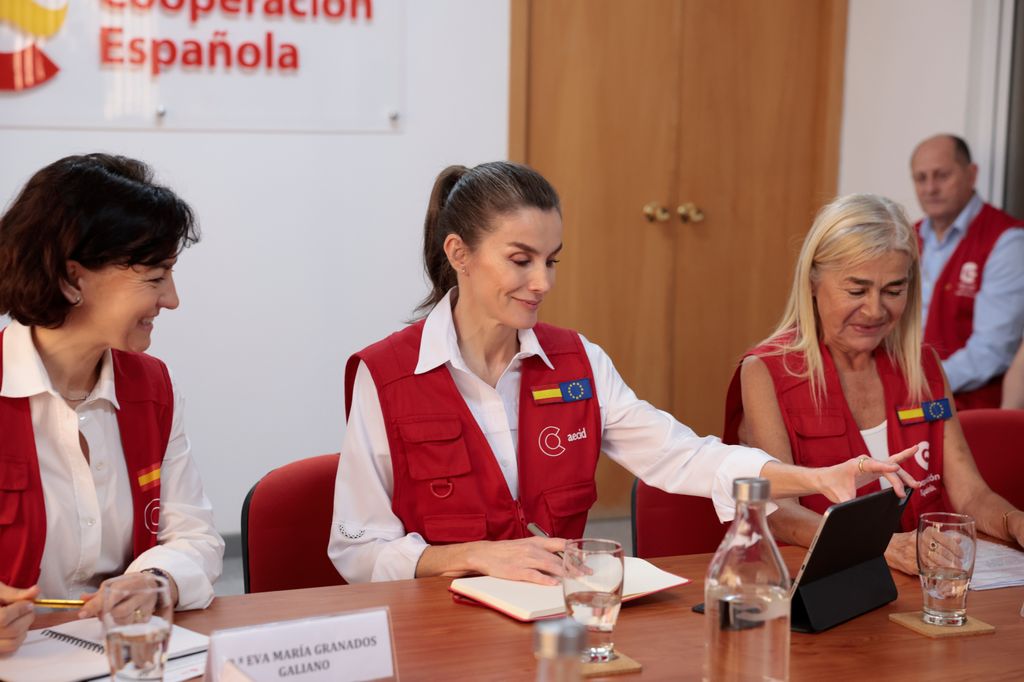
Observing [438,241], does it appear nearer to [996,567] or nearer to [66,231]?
[66,231]

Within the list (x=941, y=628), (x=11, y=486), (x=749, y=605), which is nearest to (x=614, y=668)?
(x=749, y=605)

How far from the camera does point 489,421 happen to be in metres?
2.36

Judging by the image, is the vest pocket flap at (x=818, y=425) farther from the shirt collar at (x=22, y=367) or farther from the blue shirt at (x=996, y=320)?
the blue shirt at (x=996, y=320)

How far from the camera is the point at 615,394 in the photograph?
247cm

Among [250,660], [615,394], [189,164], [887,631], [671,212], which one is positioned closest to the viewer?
[250,660]

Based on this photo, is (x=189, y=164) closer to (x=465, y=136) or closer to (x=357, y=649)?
(x=465, y=136)

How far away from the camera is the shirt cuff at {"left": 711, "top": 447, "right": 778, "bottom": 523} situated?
2.23 m

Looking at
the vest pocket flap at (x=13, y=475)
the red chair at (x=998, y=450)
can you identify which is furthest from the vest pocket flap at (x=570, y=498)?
the red chair at (x=998, y=450)

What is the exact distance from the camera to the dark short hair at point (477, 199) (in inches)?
92.7

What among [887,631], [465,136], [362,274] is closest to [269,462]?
[362,274]

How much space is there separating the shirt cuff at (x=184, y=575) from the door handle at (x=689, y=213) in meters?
3.53

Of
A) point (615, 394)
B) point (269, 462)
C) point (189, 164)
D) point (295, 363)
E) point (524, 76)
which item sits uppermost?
point (524, 76)

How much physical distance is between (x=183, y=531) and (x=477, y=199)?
2.80 feet

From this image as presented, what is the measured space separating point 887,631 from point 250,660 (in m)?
0.96
